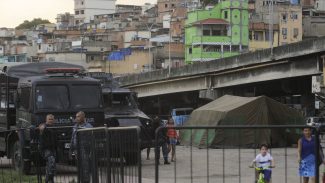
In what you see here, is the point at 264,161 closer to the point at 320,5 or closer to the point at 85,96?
the point at 85,96

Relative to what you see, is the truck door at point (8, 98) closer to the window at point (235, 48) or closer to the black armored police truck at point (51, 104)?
the black armored police truck at point (51, 104)

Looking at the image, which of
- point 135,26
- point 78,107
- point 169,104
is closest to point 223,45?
point 169,104

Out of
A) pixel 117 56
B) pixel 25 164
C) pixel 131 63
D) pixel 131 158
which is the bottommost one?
pixel 131 63

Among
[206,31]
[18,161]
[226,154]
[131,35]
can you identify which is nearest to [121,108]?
[18,161]

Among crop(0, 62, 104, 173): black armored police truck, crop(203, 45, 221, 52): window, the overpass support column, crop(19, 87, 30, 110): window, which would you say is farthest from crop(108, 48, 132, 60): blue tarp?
crop(19, 87, 30, 110): window

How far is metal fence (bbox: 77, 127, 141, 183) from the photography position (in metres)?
9.96

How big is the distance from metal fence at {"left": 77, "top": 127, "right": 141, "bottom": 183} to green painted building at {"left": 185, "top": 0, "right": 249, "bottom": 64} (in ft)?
315

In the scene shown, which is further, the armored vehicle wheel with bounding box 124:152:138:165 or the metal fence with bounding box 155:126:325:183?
the metal fence with bounding box 155:126:325:183

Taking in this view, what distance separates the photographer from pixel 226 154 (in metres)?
10.3

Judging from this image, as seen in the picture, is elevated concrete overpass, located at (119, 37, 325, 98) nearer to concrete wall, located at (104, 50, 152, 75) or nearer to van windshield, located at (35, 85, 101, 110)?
van windshield, located at (35, 85, 101, 110)

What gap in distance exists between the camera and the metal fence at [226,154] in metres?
10.2

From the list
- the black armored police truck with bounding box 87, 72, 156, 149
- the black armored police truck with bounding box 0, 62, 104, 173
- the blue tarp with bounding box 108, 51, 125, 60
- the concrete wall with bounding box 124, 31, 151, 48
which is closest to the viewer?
the black armored police truck with bounding box 0, 62, 104, 173

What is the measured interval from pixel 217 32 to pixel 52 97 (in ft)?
300

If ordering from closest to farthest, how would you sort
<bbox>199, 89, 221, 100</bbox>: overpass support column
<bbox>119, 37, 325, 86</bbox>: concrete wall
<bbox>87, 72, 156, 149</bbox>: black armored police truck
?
<bbox>87, 72, 156, 149</bbox>: black armored police truck < <bbox>119, 37, 325, 86</bbox>: concrete wall < <bbox>199, 89, 221, 100</bbox>: overpass support column
